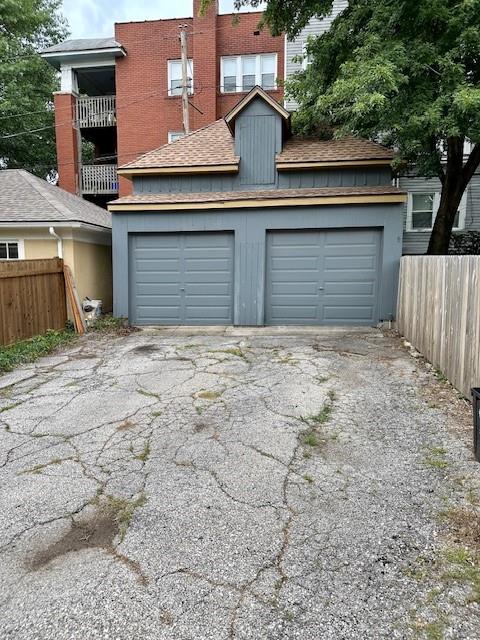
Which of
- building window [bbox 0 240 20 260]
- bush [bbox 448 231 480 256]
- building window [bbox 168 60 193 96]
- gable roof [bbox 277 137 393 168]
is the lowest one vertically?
building window [bbox 0 240 20 260]

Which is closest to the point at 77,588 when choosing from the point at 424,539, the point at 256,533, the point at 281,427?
the point at 256,533

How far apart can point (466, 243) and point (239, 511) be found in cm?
1319

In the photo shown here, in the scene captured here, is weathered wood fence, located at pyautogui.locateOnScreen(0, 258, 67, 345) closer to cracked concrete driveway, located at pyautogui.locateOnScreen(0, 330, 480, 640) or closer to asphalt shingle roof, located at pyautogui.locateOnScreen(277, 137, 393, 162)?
cracked concrete driveway, located at pyautogui.locateOnScreen(0, 330, 480, 640)

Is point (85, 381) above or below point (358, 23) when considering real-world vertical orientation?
below

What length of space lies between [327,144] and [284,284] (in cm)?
375

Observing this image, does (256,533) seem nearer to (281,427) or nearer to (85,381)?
(281,427)

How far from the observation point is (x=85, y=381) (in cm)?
619

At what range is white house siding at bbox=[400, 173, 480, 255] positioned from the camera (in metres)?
13.8

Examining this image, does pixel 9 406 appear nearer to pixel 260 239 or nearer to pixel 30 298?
pixel 30 298

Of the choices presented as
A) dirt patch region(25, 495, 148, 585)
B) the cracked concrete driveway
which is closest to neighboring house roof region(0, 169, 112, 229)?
the cracked concrete driveway

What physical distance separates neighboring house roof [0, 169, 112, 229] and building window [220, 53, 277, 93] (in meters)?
8.60

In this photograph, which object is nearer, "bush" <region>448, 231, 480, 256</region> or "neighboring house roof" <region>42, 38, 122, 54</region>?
"bush" <region>448, 231, 480, 256</region>

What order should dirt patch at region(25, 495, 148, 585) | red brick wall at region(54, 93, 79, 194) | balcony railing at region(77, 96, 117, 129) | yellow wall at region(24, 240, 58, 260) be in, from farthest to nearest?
balcony railing at region(77, 96, 117, 129), red brick wall at region(54, 93, 79, 194), yellow wall at region(24, 240, 58, 260), dirt patch at region(25, 495, 148, 585)

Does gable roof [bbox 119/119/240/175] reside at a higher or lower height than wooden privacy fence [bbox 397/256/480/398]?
higher
